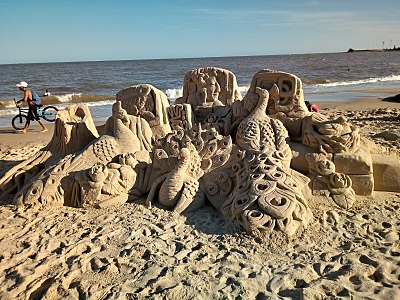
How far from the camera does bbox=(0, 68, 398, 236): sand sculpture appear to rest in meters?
3.70

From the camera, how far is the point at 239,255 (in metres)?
3.06

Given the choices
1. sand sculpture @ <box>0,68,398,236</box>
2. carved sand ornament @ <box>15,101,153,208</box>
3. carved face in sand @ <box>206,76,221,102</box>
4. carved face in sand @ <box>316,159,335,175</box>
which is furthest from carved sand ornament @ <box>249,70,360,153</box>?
carved sand ornament @ <box>15,101,153,208</box>

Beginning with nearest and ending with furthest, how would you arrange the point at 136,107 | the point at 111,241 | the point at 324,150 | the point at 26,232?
the point at 111,241, the point at 26,232, the point at 324,150, the point at 136,107

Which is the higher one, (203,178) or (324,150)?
(324,150)

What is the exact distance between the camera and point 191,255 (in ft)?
10.2

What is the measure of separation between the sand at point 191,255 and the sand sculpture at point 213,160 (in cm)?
18

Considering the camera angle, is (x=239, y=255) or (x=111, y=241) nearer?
(x=239, y=255)

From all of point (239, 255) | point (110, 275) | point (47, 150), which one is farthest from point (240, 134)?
point (47, 150)

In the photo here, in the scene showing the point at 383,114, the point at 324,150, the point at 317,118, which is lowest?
the point at 383,114

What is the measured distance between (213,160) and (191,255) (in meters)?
1.54

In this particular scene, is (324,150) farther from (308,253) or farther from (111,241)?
(111,241)

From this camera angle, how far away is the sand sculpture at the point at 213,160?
3703 millimetres

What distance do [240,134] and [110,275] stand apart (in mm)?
2303

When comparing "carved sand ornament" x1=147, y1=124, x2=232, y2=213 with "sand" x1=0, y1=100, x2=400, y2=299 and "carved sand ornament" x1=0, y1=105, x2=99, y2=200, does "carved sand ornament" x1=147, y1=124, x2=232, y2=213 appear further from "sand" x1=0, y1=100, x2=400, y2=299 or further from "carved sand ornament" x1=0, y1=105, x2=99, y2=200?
"carved sand ornament" x1=0, y1=105, x2=99, y2=200
